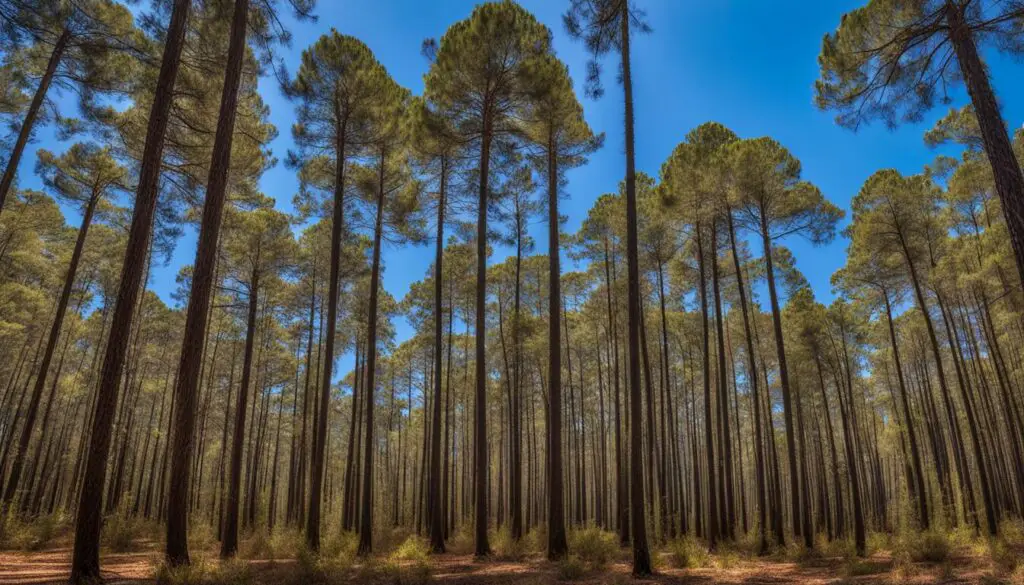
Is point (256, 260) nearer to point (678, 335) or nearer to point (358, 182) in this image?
point (358, 182)

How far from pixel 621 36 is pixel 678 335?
16.4 meters

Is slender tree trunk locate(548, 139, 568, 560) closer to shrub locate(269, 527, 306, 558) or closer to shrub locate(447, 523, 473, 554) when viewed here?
shrub locate(447, 523, 473, 554)

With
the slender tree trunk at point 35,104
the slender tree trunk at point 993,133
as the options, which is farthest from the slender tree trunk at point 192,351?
the slender tree trunk at point 993,133

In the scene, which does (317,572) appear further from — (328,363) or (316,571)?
(328,363)

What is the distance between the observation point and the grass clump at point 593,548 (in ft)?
34.4

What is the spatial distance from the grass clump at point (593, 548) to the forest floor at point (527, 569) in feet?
0.14

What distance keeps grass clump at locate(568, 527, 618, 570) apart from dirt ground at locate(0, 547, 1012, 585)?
0.89ft

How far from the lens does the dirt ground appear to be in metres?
8.09

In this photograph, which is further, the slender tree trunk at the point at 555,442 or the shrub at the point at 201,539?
the shrub at the point at 201,539

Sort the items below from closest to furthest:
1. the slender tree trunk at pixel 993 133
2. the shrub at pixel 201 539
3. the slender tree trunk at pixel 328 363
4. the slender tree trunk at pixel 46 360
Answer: the slender tree trunk at pixel 993 133
the slender tree trunk at pixel 328 363
the slender tree trunk at pixel 46 360
the shrub at pixel 201 539

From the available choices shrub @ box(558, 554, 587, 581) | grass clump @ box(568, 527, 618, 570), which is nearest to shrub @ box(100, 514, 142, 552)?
grass clump @ box(568, 527, 618, 570)

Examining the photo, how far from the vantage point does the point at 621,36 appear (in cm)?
1086

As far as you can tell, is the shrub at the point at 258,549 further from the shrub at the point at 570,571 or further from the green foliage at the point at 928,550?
the green foliage at the point at 928,550

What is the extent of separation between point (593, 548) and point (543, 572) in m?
2.85
